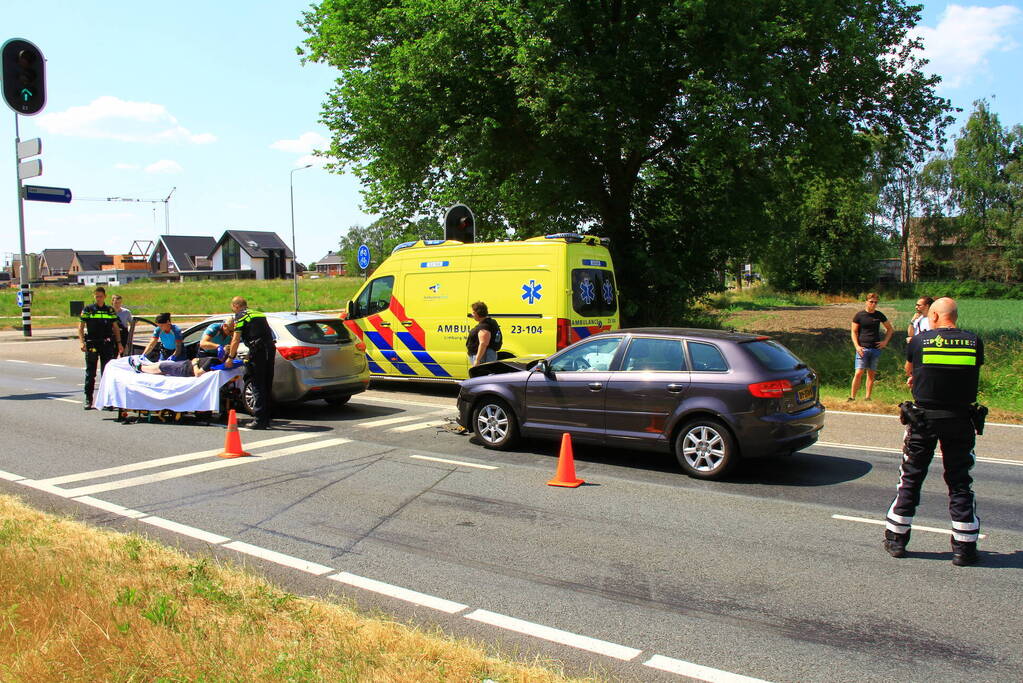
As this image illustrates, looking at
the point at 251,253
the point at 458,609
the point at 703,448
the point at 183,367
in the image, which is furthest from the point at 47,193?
the point at 251,253

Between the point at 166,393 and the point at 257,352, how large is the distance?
171 cm

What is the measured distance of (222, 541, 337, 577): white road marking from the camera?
5277 mm

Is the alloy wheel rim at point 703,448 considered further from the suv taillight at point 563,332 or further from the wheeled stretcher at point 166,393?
the wheeled stretcher at point 166,393

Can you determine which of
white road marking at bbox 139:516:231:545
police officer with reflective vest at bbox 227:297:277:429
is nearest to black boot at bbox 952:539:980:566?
white road marking at bbox 139:516:231:545

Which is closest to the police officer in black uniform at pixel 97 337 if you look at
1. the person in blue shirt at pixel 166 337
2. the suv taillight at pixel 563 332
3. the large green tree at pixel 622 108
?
the person in blue shirt at pixel 166 337

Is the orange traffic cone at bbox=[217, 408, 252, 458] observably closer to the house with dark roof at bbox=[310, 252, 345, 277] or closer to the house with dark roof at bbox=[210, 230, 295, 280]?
the house with dark roof at bbox=[210, 230, 295, 280]

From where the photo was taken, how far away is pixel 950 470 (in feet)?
17.7

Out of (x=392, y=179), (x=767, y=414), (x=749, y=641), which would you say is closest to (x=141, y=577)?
(x=749, y=641)

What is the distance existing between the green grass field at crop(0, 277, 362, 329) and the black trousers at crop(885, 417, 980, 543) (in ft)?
140

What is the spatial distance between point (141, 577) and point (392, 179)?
17627 millimetres

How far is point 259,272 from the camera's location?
98812 millimetres

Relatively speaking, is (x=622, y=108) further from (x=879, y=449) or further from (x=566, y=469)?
(x=566, y=469)

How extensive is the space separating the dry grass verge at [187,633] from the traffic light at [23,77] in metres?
10.6

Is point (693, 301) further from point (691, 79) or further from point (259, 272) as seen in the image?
point (259, 272)
